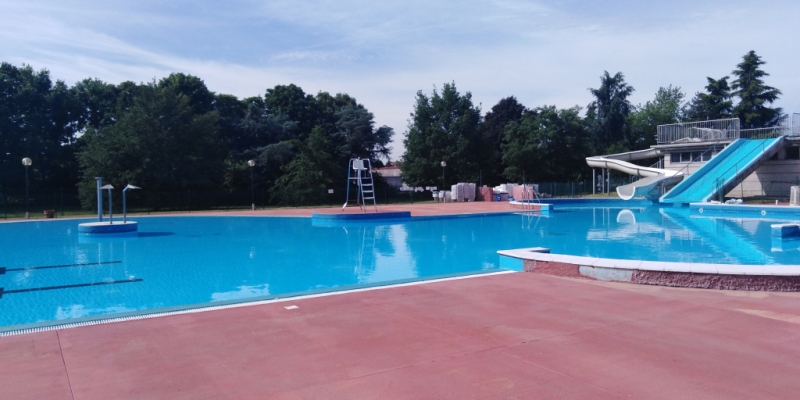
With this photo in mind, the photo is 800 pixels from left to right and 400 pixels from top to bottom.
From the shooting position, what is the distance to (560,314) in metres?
5.87

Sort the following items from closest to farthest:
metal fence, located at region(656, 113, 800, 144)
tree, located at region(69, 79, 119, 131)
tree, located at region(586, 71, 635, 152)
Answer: metal fence, located at region(656, 113, 800, 144) < tree, located at region(69, 79, 119, 131) < tree, located at region(586, 71, 635, 152)

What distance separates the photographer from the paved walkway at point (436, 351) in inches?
151

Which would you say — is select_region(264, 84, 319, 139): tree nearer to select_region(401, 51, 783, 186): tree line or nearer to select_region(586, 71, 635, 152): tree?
select_region(401, 51, 783, 186): tree line

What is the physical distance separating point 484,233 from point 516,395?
15.1m

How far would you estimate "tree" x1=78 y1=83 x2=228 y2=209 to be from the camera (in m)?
30.7

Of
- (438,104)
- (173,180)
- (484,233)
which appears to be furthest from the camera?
(438,104)

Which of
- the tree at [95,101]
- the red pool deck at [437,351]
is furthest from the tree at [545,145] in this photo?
the red pool deck at [437,351]

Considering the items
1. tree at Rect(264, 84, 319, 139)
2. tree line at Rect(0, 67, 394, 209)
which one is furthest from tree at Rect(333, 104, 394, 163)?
tree at Rect(264, 84, 319, 139)

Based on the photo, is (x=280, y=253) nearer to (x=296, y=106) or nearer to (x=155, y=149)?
(x=155, y=149)

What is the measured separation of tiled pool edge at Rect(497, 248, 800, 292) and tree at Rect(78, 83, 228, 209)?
2860 cm

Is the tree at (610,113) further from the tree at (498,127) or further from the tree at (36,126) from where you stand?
the tree at (36,126)

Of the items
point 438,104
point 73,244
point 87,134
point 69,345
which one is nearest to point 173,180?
point 87,134

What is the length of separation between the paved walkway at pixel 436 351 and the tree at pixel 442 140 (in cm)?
3604

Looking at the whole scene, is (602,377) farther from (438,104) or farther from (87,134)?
(438,104)
